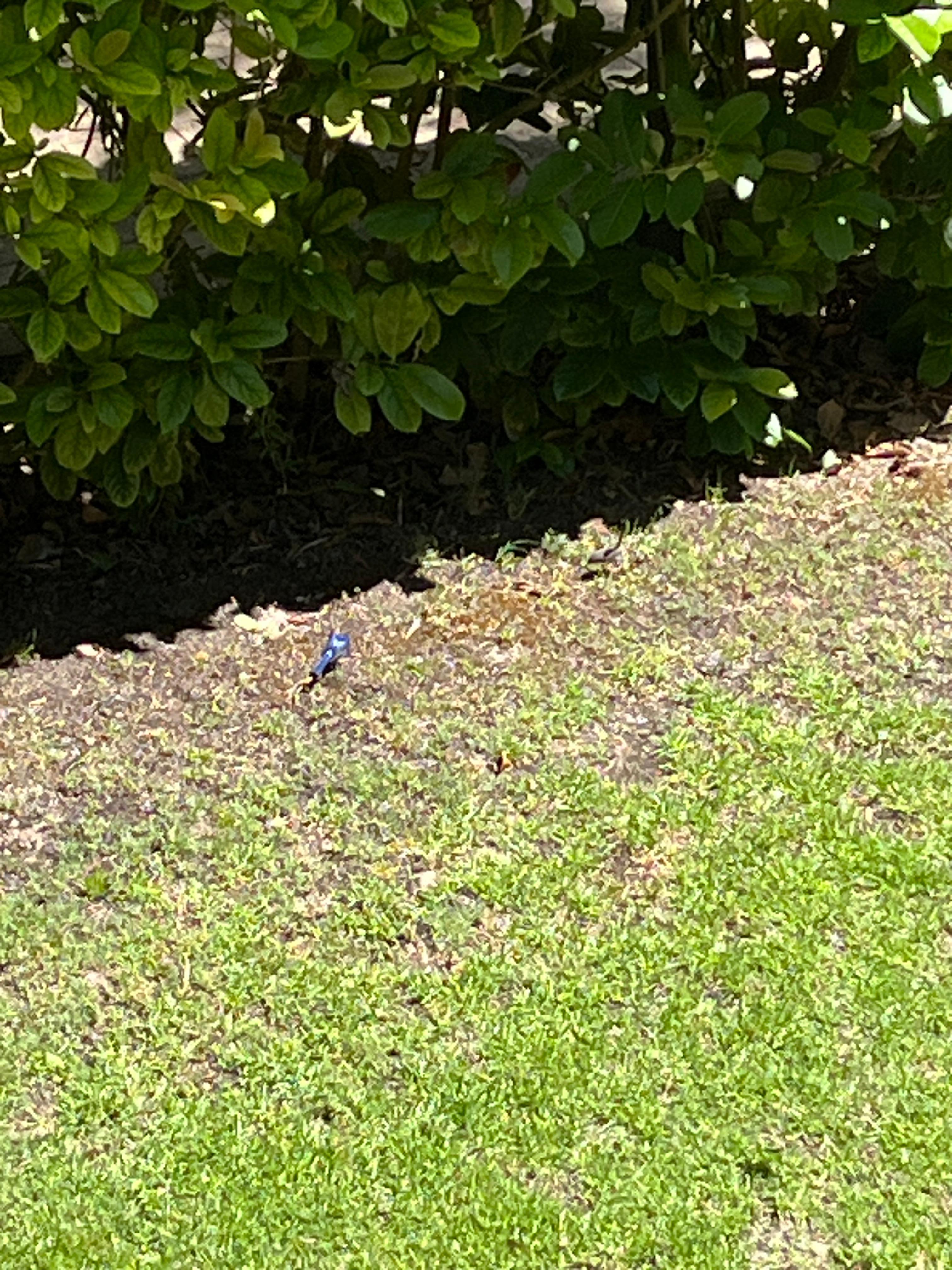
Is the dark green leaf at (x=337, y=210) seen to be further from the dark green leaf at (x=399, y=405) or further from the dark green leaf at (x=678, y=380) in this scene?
the dark green leaf at (x=678, y=380)

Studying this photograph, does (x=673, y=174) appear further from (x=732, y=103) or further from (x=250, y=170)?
(x=250, y=170)

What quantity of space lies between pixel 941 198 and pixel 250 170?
1.90 meters

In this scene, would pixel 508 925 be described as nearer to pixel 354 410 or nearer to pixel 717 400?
pixel 354 410

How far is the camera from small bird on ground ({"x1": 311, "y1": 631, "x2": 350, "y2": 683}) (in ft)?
12.1

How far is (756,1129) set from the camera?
8.79 ft

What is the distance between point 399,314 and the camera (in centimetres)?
381

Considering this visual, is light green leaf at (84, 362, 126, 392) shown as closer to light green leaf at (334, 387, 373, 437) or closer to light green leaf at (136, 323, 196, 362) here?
light green leaf at (136, 323, 196, 362)

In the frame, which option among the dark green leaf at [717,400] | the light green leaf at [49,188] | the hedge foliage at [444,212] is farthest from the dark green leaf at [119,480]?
the dark green leaf at [717,400]

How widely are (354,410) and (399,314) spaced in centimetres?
26

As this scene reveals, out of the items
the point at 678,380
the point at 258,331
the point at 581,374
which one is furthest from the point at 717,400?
the point at 258,331

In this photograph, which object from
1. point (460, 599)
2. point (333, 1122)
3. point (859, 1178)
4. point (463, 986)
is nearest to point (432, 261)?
point (460, 599)

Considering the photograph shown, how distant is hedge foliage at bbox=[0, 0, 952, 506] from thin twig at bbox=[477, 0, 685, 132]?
0.04ft

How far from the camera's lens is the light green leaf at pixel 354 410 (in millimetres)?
3916

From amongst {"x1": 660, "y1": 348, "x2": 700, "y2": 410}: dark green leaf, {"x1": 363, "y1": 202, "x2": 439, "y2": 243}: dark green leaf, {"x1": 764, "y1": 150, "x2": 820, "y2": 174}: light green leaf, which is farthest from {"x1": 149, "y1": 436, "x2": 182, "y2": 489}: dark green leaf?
{"x1": 764, "y1": 150, "x2": 820, "y2": 174}: light green leaf
